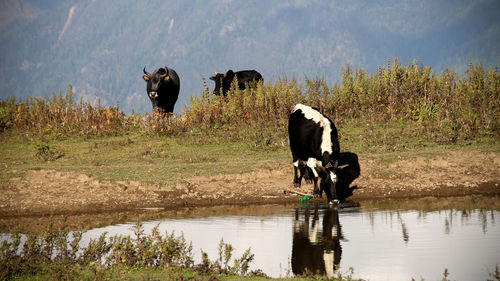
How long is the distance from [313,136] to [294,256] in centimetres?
685

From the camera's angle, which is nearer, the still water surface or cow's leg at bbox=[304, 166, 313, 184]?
the still water surface

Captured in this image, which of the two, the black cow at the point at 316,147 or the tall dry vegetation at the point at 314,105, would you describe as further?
the tall dry vegetation at the point at 314,105

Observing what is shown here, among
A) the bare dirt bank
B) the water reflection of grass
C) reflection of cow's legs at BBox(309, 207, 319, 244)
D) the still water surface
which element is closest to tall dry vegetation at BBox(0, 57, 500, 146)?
the bare dirt bank

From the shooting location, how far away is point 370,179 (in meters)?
20.0

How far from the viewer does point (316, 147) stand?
18.5m

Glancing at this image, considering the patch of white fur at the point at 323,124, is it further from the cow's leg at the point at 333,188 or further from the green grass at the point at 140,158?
the green grass at the point at 140,158

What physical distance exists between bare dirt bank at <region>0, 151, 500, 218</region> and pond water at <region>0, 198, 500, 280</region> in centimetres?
124

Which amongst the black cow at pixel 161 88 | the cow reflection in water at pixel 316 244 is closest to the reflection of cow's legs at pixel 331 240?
the cow reflection in water at pixel 316 244

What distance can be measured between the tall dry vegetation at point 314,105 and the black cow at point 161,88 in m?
2.03

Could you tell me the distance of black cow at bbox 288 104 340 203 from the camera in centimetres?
1758

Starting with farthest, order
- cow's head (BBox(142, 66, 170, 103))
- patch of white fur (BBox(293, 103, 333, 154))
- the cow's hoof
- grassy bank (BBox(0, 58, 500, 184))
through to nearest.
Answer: cow's head (BBox(142, 66, 170, 103)) → grassy bank (BBox(0, 58, 500, 184)) → patch of white fur (BBox(293, 103, 333, 154)) → the cow's hoof

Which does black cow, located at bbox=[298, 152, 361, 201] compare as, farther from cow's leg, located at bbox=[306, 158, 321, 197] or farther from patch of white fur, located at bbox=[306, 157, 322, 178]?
patch of white fur, located at bbox=[306, 157, 322, 178]

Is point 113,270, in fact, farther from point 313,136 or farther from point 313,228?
point 313,136

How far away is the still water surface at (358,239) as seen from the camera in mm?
11344
